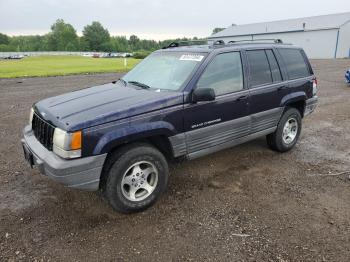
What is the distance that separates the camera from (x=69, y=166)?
10.6ft

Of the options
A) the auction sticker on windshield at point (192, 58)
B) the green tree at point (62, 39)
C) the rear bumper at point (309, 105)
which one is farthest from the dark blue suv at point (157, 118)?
the green tree at point (62, 39)

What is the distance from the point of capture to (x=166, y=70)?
4551mm

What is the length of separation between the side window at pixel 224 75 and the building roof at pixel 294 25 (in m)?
50.0

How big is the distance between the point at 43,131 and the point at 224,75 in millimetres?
2524

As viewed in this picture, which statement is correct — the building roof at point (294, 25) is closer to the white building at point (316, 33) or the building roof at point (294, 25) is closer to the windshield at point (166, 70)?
the white building at point (316, 33)

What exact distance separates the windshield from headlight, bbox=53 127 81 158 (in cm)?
146

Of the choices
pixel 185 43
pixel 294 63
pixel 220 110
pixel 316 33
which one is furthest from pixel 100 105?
pixel 316 33

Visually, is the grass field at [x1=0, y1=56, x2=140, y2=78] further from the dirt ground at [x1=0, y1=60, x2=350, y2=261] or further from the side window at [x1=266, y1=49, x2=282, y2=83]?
the side window at [x1=266, y1=49, x2=282, y2=83]

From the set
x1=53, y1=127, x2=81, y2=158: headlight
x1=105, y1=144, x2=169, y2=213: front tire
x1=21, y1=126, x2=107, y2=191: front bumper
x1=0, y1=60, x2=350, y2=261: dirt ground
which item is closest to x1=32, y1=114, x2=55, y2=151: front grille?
x1=21, y1=126, x2=107, y2=191: front bumper

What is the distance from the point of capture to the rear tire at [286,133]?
5.53 m

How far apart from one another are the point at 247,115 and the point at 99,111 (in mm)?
2363

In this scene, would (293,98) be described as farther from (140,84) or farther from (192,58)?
(140,84)

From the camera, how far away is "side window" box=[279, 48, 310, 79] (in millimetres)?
5516

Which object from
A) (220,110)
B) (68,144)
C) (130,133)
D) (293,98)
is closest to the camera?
(68,144)
